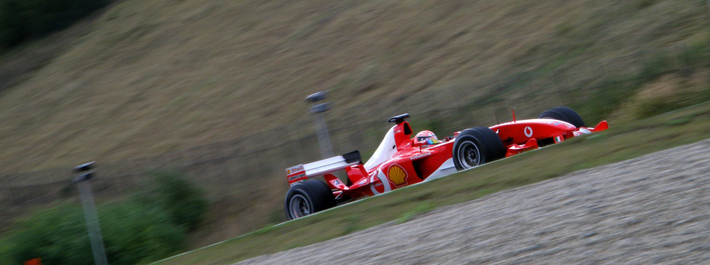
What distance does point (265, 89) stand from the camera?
25078 mm

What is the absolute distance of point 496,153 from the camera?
974cm

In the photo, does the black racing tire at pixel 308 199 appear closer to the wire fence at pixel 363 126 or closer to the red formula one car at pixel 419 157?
the red formula one car at pixel 419 157

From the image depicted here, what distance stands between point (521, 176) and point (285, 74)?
18.9 metres

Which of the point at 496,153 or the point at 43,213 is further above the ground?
the point at 43,213

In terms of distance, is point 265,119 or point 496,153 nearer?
point 496,153

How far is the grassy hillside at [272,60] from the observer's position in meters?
18.0

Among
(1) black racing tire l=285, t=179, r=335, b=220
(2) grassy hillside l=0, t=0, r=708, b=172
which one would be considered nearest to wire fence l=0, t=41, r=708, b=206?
(2) grassy hillside l=0, t=0, r=708, b=172

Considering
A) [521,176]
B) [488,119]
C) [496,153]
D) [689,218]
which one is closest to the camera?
[689,218]

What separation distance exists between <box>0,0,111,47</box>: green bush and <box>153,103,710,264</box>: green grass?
3727 centimetres

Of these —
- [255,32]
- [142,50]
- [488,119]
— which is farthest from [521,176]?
[142,50]

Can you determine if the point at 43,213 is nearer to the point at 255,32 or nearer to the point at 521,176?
→ the point at 521,176

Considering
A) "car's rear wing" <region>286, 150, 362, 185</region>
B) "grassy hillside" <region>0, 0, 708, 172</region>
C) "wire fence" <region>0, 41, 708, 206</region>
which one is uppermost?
"grassy hillside" <region>0, 0, 708, 172</region>

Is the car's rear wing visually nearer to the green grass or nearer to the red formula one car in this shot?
the red formula one car

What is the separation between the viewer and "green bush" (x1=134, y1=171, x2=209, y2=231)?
1766 cm
